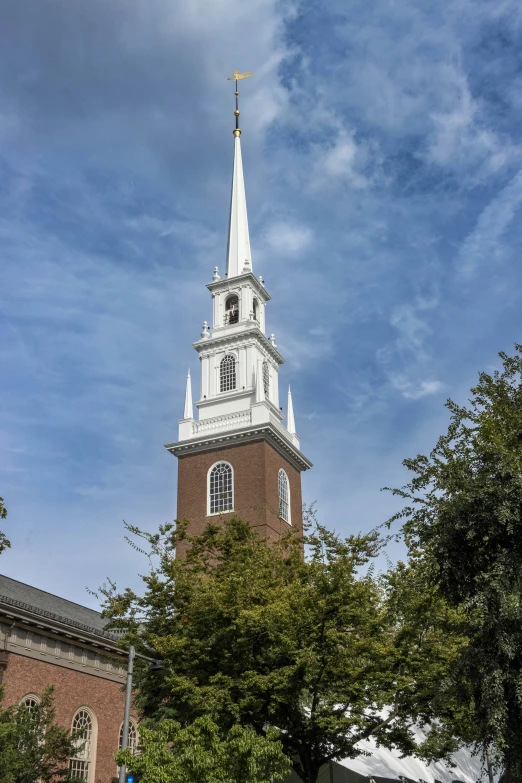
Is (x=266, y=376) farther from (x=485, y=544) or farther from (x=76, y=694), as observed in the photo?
(x=485, y=544)

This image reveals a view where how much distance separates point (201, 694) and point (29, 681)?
9395 millimetres

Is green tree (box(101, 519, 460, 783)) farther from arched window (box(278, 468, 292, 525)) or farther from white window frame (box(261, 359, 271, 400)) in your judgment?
white window frame (box(261, 359, 271, 400))

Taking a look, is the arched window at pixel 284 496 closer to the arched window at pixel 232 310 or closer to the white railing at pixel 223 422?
the white railing at pixel 223 422

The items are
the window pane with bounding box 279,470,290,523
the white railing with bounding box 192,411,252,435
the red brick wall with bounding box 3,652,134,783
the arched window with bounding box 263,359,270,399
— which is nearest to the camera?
the red brick wall with bounding box 3,652,134,783

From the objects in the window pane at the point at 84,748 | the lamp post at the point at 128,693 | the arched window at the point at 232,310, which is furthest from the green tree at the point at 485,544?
the arched window at the point at 232,310

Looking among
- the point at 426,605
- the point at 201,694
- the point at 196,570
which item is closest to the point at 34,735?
the point at 201,694

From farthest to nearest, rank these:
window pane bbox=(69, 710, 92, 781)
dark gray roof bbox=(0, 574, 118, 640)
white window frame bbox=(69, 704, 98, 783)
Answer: white window frame bbox=(69, 704, 98, 783)
window pane bbox=(69, 710, 92, 781)
dark gray roof bbox=(0, 574, 118, 640)

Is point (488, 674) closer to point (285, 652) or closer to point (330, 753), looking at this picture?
point (285, 652)

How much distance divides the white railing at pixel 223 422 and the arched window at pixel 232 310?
730cm

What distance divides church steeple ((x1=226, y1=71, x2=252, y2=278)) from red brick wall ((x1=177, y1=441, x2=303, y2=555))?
489 inches

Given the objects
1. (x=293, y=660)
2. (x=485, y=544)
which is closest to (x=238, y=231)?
(x=293, y=660)

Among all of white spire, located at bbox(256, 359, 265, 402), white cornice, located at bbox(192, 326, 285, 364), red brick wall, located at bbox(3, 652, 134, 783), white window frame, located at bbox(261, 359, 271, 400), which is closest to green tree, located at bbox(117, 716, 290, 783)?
red brick wall, located at bbox(3, 652, 134, 783)

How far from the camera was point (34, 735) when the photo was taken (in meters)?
21.0

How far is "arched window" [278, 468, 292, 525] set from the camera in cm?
4437
